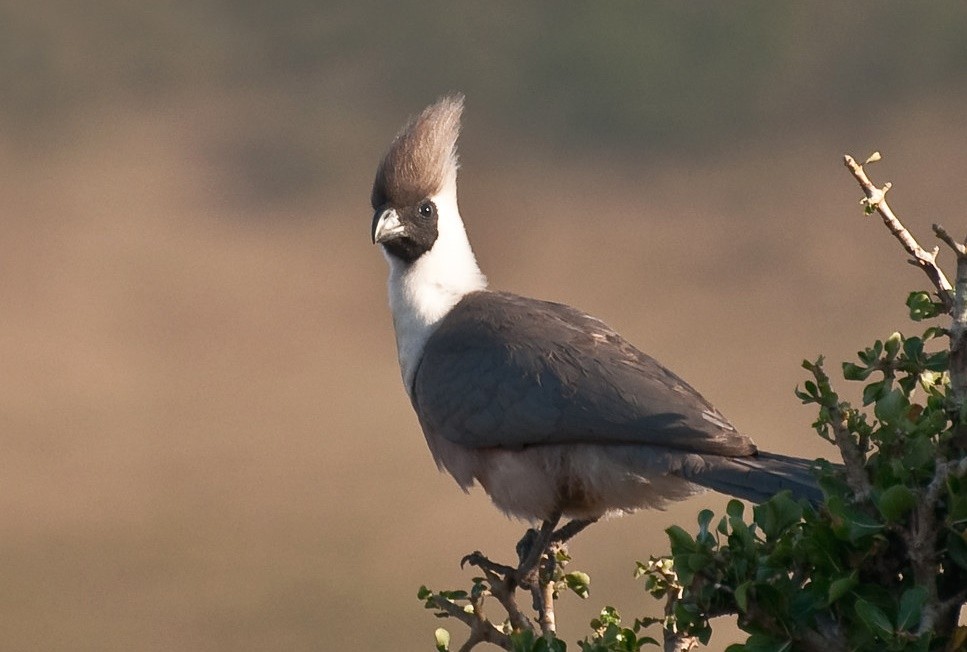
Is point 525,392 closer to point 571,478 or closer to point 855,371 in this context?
point 571,478

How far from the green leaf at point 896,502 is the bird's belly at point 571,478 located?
1905 mm

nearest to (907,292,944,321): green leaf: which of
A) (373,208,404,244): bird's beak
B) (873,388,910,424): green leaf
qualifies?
(873,388,910,424): green leaf

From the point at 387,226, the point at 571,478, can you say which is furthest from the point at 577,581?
the point at 387,226

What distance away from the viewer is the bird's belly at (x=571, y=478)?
3973mm

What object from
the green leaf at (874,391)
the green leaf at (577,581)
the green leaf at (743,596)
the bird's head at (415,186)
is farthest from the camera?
the bird's head at (415,186)

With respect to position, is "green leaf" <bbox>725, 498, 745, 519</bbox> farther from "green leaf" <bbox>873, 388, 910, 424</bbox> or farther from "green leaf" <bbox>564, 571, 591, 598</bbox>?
"green leaf" <bbox>564, 571, 591, 598</bbox>

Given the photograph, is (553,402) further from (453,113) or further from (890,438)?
(890,438)

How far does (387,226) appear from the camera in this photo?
5055mm

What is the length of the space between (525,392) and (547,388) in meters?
0.09

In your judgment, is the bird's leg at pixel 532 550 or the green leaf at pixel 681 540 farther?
the bird's leg at pixel 532 550

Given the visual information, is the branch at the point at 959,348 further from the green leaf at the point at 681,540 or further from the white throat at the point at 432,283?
the white throat at the point at 432,283

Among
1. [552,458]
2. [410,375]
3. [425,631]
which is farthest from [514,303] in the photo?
[425,631]

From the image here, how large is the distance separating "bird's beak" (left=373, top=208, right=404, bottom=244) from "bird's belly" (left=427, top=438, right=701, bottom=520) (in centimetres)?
92

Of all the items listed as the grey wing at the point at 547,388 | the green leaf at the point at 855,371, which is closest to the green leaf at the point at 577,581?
the grey wing at the point at 547,388
